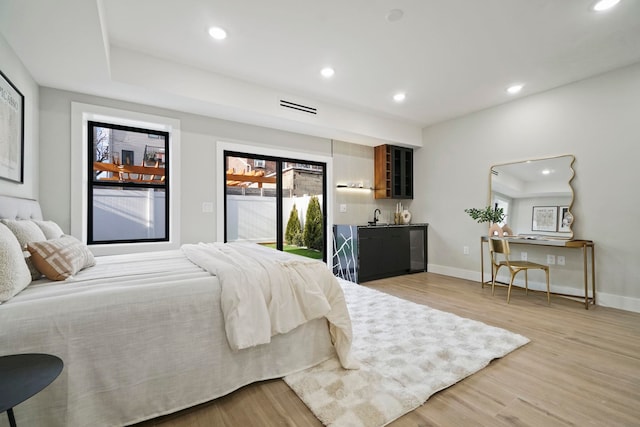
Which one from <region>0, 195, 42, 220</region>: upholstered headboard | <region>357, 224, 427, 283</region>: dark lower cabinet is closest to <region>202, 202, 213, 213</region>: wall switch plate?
<region>0, 195, 42, 220</region>: upholstered headboard

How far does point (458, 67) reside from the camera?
3115 mm

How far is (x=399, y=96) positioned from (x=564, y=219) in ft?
8.66

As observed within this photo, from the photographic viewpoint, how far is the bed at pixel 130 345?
3.98ft

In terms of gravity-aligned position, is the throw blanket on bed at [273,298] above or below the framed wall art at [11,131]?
below

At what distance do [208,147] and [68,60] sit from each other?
153cm

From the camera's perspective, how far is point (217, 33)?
252cm

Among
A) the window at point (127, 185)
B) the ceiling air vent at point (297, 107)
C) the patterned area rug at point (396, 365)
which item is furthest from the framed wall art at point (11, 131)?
the patterned area rug at point (396, 365)

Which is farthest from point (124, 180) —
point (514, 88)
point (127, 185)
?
point (514, 88)

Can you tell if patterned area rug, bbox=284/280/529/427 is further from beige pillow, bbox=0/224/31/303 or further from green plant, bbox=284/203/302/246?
green plant, bbox=284/203/302/246

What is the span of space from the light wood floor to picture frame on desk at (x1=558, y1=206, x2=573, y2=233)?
121cm

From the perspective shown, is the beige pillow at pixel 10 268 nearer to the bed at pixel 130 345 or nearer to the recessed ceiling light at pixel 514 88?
the bed at pixel 130 345

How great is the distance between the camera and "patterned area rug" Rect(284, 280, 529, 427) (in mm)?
1495

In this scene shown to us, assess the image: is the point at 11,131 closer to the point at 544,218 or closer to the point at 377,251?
the point at 377,251

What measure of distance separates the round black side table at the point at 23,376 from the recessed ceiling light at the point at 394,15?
9.58 ft
